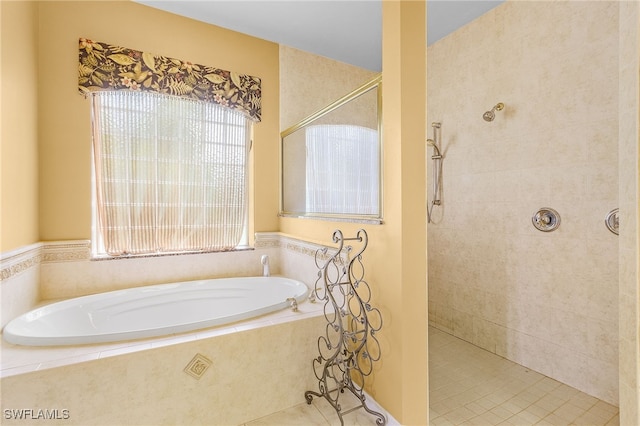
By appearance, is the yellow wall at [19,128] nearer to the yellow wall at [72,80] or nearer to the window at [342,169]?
the yellow wall at [72,80]

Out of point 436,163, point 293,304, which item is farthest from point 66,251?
point 436,163

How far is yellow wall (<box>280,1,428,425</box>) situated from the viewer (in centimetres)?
144

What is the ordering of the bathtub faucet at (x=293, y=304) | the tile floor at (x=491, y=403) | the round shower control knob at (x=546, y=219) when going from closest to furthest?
the tile floor at (x=491, y=403), the bathtub faucet at (x=293, y=304), the round shower control knob at (x=546, y=219)

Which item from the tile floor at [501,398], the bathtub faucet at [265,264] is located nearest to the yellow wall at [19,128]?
the bathtub faucet at [265,264]

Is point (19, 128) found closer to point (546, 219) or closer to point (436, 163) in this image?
point (436, 163)

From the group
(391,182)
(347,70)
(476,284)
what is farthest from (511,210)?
(347,70)

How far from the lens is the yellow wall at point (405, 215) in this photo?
144 cm

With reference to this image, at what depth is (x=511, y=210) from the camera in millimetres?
2256

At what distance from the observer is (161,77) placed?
2.35 meters

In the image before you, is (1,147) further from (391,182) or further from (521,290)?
(521,290)

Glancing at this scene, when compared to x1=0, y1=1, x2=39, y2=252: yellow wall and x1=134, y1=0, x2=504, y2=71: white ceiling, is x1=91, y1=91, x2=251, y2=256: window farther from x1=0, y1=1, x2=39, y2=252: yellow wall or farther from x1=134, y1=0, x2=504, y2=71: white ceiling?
x1=134, y1=0, x2=504, y2=71: white ceiling

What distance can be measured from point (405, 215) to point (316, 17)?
78.3 inches

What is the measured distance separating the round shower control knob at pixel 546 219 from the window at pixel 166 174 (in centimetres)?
234

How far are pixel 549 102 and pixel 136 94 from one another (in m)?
3.01
